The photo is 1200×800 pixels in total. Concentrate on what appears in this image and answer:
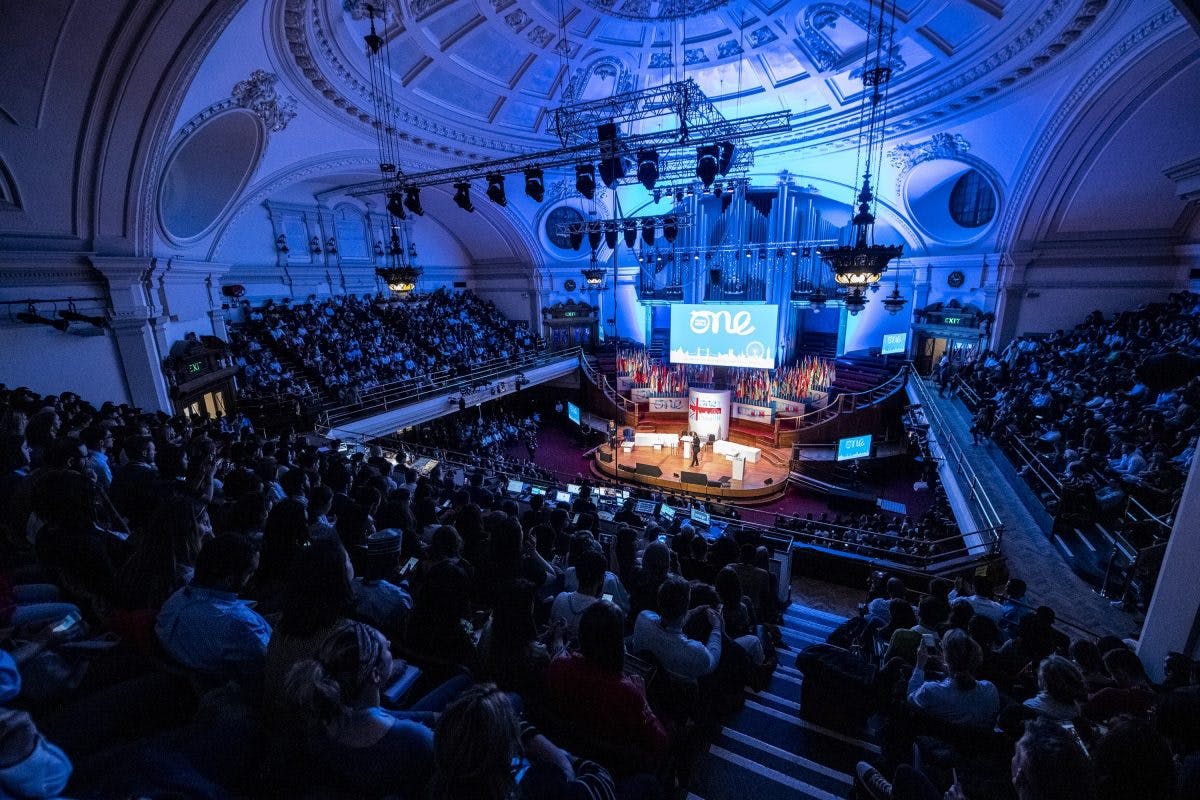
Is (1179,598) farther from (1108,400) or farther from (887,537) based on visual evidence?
(1108,400)

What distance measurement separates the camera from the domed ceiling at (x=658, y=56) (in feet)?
30.3

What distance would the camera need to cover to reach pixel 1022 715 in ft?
7.43

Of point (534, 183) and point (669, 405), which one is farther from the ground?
point (534, 183)

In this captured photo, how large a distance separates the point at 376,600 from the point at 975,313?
16666mm

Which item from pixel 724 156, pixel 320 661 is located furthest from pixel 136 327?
pixel 724 156

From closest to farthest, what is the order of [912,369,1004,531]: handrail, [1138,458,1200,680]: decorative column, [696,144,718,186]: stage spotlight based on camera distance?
[1138,458,1200,680]: decorative column
[912,369,1004,531]: handrail
[696,144,718,186]: stage spotlight

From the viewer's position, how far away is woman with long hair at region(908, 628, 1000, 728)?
2.38 meters

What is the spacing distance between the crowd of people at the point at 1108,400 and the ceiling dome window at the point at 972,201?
398cm

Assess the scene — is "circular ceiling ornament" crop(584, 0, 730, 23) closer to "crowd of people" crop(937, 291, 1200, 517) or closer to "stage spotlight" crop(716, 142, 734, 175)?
"stage spotlight" crop(716, 142, 734, 175)

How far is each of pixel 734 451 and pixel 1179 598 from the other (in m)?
11.8

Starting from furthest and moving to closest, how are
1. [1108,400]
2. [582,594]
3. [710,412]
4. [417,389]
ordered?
[710,412] → [417,389] → [1108,400] → [582,594]

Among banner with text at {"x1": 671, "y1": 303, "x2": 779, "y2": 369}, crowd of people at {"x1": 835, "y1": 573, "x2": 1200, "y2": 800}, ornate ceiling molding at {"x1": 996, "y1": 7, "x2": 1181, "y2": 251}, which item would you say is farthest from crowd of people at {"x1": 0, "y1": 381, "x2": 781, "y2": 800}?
banner with text at {"x1": 671, "y1": 303, "x2": 779, "y2": 369}

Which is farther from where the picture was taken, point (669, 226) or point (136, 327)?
point (669, 226)

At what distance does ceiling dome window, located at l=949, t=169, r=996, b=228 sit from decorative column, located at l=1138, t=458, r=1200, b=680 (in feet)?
45.7
